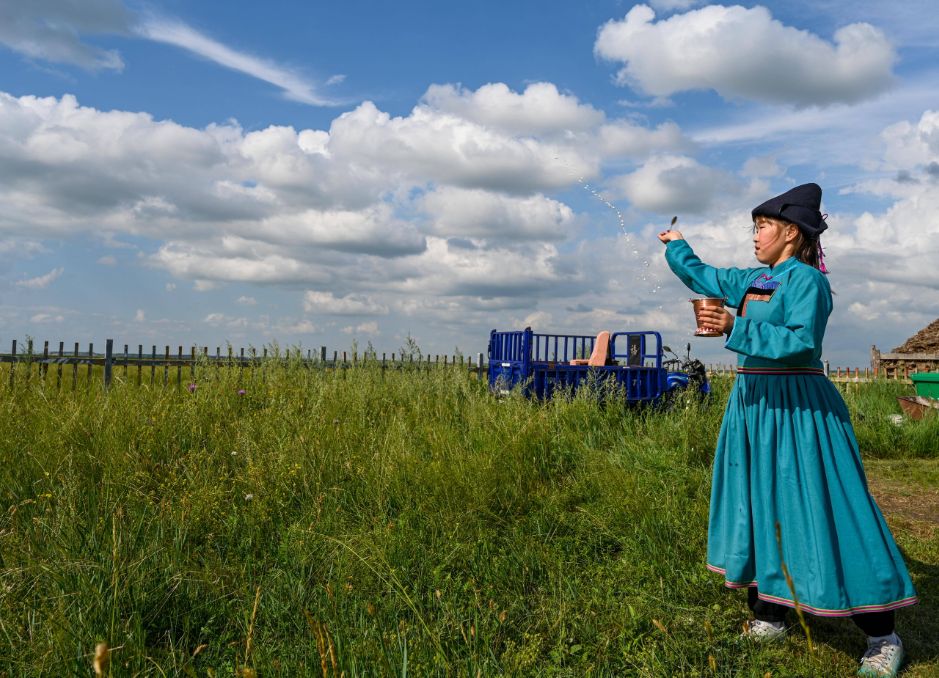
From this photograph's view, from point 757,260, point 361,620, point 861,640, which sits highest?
point 757,260

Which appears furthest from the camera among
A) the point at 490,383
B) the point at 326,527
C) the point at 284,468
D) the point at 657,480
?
the point at 490,383

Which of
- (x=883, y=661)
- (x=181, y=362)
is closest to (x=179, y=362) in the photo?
(x=181, y=362)

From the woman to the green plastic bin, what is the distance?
30.6ft

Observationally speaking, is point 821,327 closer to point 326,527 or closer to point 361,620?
point 361,620

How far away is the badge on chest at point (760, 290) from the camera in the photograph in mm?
2710

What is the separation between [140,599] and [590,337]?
988 cm

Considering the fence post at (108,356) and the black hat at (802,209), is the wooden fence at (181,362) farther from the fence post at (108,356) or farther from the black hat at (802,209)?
the black hat at (802,209)

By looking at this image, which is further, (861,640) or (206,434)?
(206,434)

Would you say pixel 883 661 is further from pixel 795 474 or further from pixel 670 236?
pixel 670 236

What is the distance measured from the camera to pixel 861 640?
116 inches

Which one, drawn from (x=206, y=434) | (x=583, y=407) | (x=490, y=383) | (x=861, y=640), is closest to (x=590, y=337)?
(x=490, y=383)

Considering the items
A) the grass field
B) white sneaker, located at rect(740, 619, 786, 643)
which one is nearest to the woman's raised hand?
the grass field

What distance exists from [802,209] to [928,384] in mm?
9752

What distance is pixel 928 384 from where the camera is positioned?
392 inches
